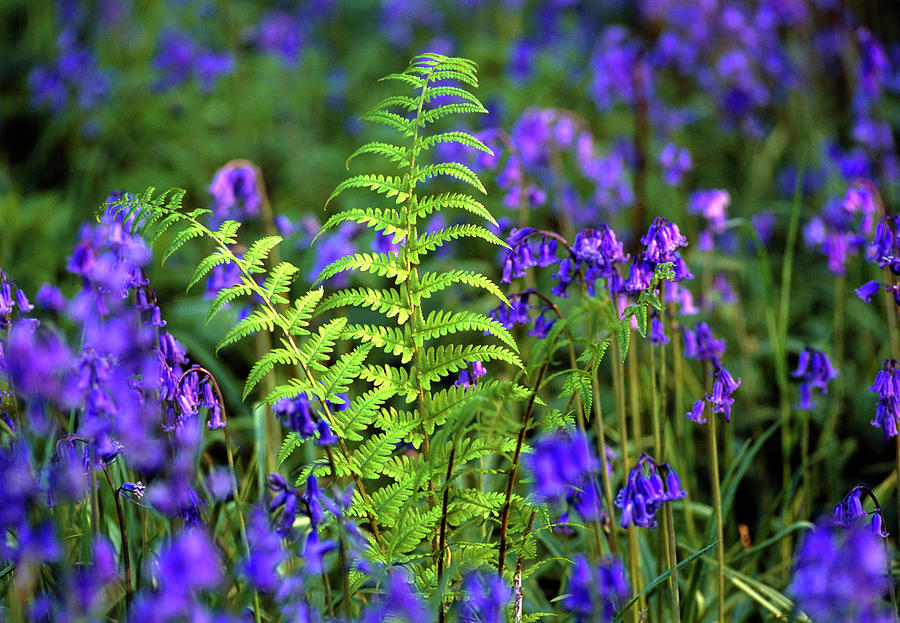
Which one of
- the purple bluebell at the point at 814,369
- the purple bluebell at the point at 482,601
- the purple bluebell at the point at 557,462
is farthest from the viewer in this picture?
the purple bluebell at the point at 814,369

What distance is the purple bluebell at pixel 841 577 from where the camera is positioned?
4.04 feet

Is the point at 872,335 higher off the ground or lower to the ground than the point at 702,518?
higher

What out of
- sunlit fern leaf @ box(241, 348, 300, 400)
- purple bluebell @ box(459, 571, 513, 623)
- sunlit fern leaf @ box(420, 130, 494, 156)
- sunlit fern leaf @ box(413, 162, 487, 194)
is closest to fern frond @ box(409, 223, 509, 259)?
sunlit fern leaf @ box(413, 162, 487, 194)

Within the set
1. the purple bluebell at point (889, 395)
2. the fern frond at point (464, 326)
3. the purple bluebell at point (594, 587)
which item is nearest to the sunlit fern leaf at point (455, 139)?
the fern frond at point (464, 326)

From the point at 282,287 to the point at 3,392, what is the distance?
82 cm

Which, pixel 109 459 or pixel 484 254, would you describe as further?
pixel 484 254

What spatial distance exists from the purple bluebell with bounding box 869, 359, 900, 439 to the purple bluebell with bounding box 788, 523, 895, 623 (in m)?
0.94

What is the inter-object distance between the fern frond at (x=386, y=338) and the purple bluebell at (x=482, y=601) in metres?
0.61

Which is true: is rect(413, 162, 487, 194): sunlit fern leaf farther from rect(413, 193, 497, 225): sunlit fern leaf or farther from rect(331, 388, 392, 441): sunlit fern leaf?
rect(331, 388, 392, 441): sunlit fern leaf

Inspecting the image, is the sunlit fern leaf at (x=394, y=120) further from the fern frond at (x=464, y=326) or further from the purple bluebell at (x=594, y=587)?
the purple bluebell at (x=594, y=587)

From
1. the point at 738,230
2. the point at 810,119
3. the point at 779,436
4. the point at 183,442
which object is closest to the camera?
the point at 183,442

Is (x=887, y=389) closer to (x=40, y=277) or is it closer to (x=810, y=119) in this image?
(x=40, y=277)

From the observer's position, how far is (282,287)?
2.18m

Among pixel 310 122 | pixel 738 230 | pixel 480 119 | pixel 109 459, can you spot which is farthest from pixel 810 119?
pixel 109 459
